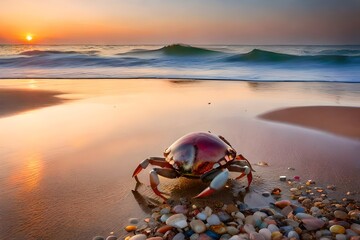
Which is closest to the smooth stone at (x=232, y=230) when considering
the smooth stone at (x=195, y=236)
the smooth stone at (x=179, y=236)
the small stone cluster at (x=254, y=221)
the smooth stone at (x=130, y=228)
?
the small stone cluster at (x=254, y=221)

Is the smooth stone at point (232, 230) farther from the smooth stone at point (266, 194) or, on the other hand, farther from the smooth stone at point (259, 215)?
the smooth stone at point (266, 194)

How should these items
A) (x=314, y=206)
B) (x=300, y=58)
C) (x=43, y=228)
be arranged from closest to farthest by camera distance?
(x=43, y=228), (x=314, y=206), (x=300, y=58)

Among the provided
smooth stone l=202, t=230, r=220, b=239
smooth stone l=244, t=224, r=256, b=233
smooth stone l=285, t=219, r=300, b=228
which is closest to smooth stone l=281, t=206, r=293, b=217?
smooth stone l=285, t=219, r=300, b=228

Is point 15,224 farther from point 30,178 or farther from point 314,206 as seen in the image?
point 314,206

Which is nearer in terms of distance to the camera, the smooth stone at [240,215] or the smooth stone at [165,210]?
the smooth stone at [240,215]

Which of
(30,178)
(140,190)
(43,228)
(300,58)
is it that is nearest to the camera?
(43,228)

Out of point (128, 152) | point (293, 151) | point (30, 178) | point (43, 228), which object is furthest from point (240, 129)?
point (43, 228)

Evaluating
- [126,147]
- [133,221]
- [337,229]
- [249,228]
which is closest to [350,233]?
[337,229]
